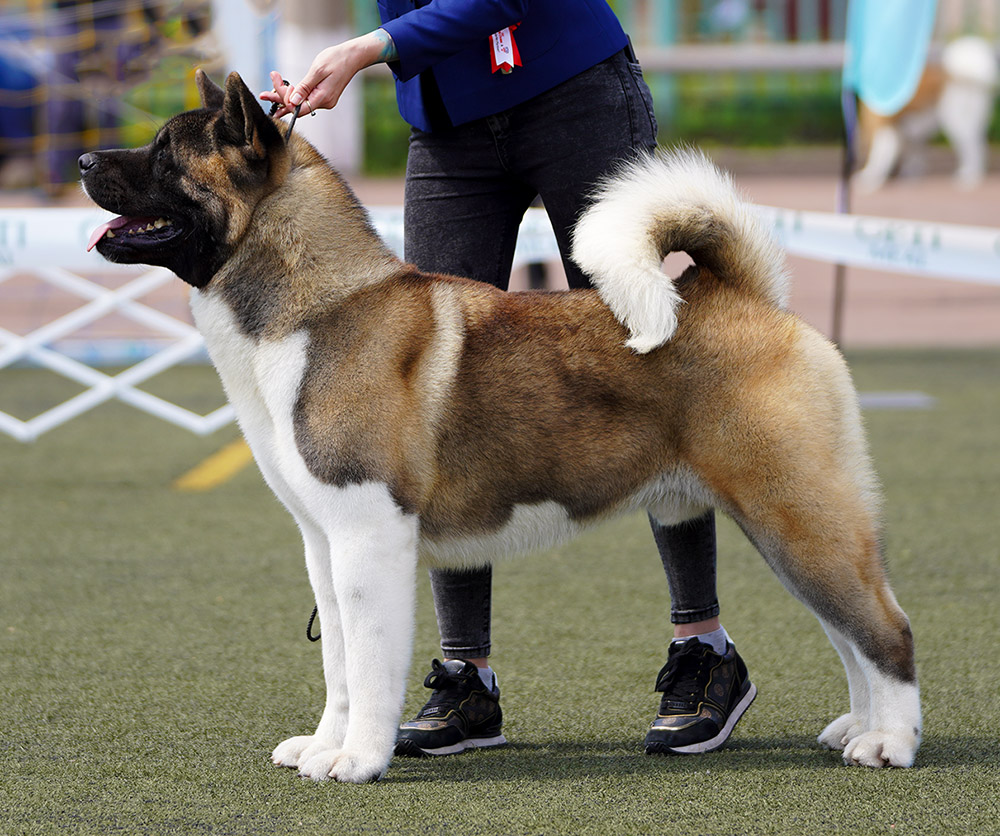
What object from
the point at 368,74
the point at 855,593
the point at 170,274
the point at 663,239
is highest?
the point at 663,239

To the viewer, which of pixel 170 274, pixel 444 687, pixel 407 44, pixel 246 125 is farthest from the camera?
pixel 170 274

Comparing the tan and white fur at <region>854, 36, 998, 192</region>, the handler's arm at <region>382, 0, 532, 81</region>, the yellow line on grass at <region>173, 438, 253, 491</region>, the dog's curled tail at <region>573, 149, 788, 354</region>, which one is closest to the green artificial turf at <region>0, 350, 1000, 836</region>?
the yellow line on grass at <region>173, 438, 253, 491</region>

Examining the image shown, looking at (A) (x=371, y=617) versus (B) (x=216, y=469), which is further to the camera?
(B) (x=216, y=469)

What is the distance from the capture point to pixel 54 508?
207 inches

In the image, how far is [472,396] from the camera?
2703 millimetres

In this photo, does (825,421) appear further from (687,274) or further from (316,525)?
(316,525)

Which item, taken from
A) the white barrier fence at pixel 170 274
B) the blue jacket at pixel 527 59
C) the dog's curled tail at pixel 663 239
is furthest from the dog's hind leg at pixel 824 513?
the white barrier fence at pixel 170 274

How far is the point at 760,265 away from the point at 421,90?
897 millimetres

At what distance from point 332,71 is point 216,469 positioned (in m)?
3.65

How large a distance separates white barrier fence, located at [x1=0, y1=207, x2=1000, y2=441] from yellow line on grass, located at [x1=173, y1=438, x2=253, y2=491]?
16 cm

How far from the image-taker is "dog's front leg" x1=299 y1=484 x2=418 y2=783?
102 inches

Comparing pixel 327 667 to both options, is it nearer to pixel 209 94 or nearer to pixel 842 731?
pixel 842 731

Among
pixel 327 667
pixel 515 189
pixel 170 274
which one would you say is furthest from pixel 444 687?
pixel 170 274

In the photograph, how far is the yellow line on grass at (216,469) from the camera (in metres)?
5.71
